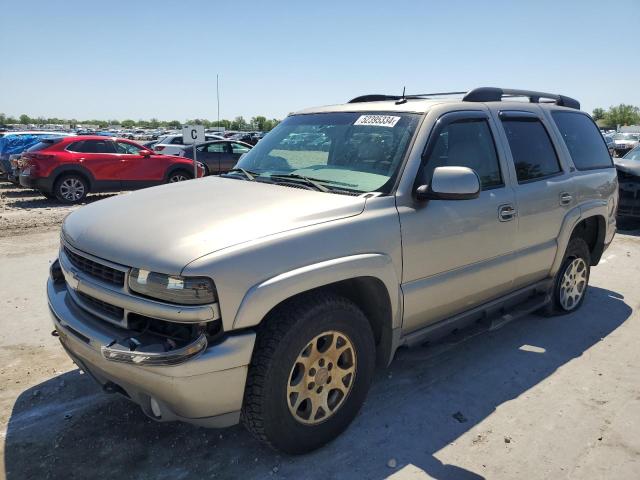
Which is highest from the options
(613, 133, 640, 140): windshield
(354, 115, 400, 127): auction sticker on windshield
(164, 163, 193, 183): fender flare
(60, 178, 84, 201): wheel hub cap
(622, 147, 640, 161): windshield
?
(354, 115, 400, 127): auction sticker on windshield

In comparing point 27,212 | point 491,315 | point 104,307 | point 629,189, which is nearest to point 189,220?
point 104,307

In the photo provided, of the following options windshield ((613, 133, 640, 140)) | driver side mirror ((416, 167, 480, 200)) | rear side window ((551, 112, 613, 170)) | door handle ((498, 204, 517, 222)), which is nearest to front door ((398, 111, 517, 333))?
door handle ((498, 204, 517, 222))

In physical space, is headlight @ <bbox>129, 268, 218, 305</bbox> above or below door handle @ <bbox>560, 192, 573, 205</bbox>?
below

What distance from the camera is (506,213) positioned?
12.2 feet

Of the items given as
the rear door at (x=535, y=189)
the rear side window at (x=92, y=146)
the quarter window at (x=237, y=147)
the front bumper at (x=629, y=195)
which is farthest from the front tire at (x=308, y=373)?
the quarter window at (x=237, y=147)

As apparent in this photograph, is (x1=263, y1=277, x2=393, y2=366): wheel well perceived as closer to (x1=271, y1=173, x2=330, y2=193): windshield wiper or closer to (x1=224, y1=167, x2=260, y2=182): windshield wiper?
(x1=271, y1=173, x2=330, y2=193): windshield wiper

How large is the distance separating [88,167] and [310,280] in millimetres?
11446

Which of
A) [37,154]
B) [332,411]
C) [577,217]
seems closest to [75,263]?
[332,411]

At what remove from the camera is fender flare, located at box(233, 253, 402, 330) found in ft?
7.72

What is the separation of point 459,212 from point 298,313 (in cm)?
141

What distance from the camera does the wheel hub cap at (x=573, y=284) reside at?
4.87 meters

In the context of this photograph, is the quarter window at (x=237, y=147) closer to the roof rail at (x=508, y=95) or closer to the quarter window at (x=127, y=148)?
the quarter window at (x=127, y=148)

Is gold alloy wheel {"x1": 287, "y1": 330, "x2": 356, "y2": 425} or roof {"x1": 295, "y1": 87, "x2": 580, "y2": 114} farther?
roof {"x1": 295, "y1": 87, "x2": 580, "y2": 114}

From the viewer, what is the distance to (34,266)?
6496 millimetres
